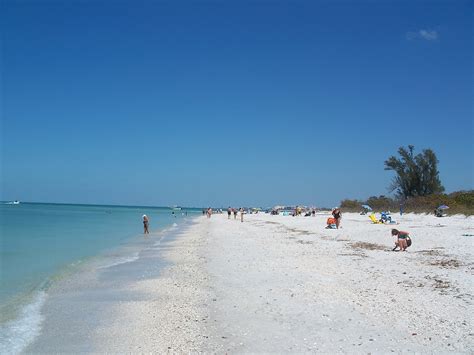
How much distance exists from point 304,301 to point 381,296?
4.71ft

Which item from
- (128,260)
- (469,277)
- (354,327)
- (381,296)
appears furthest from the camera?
(128,260)

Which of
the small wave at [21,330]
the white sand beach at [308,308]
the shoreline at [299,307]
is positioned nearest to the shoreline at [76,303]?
the small wave at [21,330]

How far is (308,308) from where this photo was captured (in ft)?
24.5

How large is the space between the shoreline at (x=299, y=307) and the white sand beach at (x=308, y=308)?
0.02 meters

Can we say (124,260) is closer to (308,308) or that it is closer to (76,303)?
(76,303)

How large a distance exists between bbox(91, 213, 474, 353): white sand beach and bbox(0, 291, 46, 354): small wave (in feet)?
3.66

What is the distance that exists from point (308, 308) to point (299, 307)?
169mm

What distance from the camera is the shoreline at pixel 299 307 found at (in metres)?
5.89

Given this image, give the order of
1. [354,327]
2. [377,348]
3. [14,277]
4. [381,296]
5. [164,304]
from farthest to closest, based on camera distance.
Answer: [14,277] → [164,304] → [381,296] → [354,327] → [377,348]

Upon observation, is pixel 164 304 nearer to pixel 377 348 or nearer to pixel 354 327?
pixel 354 327

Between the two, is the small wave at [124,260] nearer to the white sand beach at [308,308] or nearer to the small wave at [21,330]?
the white sand beach at [308,308]

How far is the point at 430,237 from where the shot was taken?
57.3 ft

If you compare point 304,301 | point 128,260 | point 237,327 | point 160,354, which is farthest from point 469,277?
point 128,260

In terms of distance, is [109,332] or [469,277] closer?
[109,332]
